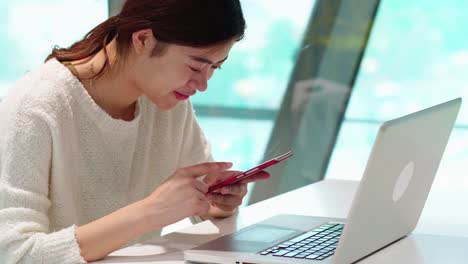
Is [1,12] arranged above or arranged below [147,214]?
above

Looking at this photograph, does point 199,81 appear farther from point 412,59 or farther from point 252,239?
point 412,59

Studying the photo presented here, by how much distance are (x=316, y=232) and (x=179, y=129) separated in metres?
0.57

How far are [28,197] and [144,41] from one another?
413 millimetres

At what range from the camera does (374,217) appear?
1.62m

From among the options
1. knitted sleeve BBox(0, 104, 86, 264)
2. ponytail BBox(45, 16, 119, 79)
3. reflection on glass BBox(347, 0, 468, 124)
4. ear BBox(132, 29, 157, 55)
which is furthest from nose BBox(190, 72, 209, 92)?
reflection on glass BBox(347, 0, 468, 124)

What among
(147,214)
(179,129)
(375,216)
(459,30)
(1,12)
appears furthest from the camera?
(459,30)

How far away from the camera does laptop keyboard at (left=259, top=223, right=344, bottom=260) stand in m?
1.66

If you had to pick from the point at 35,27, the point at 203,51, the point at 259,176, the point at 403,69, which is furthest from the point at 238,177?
the point at 403,69

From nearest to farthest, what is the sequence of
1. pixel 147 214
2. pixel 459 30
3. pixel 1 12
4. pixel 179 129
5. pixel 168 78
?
pixel 147 214, pixel 168 78, pixel 179 129, pixel 1 12, pixel 459 30

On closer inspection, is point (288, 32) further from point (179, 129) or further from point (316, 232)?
point (316, 232)

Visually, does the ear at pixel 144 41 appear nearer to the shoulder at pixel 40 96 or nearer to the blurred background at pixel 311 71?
the shoulder at pixel 40 96

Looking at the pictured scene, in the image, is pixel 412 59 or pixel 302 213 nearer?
pixel 302 213

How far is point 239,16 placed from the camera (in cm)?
198

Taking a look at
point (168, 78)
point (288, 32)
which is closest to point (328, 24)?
point (288, 32)
